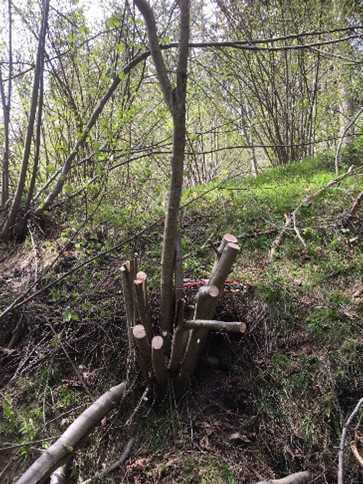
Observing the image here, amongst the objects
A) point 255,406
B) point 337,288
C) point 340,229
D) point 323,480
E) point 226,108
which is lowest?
point 323,480

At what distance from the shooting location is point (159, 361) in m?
2.05

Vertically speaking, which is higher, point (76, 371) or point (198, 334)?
point (198, 334)

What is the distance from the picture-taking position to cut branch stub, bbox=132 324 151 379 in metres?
1.92

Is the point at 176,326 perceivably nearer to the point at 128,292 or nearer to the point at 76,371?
the point at 128,292

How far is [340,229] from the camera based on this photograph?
304 cm

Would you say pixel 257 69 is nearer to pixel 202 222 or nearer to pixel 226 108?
pixel 226 108

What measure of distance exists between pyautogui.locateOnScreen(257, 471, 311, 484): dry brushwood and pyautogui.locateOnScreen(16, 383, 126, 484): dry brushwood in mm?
883

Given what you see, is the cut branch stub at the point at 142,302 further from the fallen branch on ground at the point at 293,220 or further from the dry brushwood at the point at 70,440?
the fallen branch on ground at the point at 293,220

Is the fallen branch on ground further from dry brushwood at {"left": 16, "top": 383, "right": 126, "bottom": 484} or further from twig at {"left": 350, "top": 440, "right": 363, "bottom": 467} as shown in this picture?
dry brushwood at {"left": 16, "top": 383, "right": 126, "bottom": 484}

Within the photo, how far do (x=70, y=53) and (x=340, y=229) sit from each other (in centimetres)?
326

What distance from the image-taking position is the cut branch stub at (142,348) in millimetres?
1922

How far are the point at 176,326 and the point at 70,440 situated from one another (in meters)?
0.77

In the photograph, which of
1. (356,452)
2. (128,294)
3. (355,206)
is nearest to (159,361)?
(128,294)

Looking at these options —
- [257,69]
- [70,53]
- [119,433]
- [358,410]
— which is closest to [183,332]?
[119,433]
